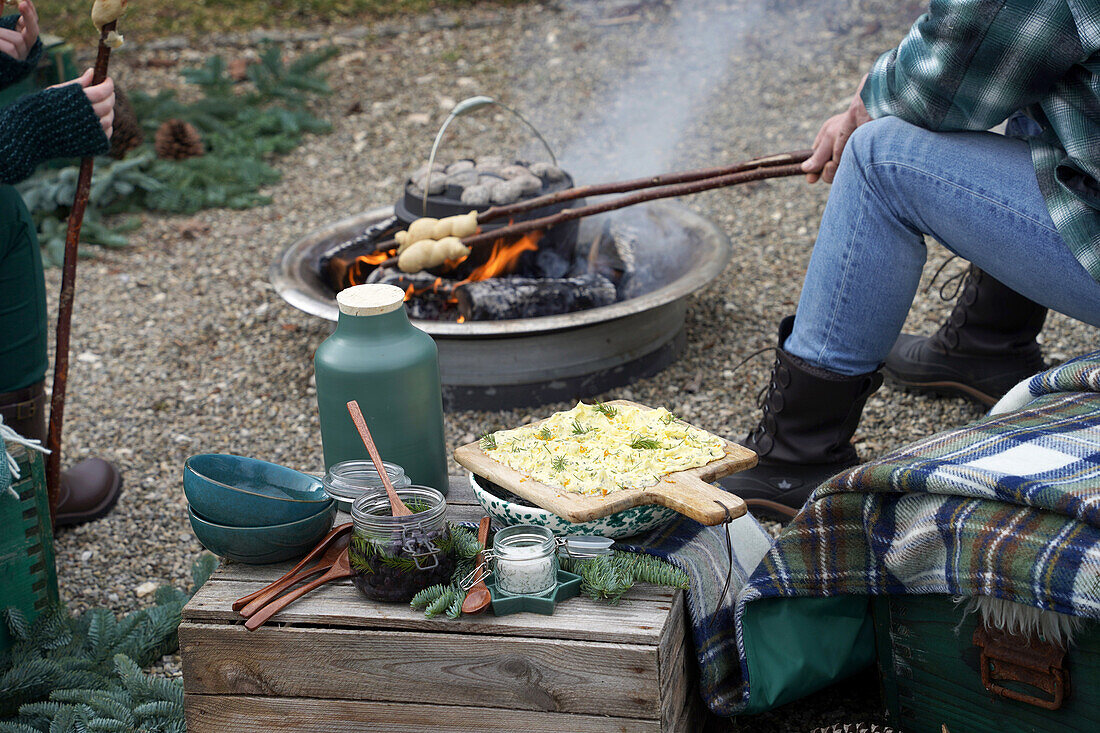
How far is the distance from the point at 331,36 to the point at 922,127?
6.80m

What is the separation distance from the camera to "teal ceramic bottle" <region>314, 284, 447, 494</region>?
1.94m

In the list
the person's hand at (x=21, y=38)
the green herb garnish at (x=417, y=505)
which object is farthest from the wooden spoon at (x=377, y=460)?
the person's hand at (x=21, y=38)

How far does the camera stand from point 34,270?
2.83m

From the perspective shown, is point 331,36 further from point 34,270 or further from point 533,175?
point 34,270

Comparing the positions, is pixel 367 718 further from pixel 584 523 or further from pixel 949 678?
pixel 949 678

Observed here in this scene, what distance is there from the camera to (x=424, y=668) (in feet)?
5.63

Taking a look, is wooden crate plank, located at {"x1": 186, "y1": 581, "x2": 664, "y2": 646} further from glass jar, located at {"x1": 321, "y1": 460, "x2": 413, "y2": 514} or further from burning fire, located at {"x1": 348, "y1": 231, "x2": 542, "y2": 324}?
burning fire, located at {"x1": 348, "y1": 231, "x2": 542, "y2": 324}

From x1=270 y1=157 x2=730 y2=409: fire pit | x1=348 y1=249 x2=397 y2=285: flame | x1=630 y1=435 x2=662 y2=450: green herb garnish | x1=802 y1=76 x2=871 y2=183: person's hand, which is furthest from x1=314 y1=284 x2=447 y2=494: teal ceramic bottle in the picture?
x1=348 y1=249 x2=397 y2=285: flame

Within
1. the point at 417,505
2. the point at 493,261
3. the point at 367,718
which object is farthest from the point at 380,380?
the point at 493,261

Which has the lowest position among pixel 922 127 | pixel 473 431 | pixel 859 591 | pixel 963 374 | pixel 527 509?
pixel 473 431

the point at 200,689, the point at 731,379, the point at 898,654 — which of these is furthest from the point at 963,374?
the point at 200,689

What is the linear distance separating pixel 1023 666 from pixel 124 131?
573 cm

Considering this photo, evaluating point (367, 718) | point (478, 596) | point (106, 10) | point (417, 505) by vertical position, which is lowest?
point (367, 718)

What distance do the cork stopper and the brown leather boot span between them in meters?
1.40
